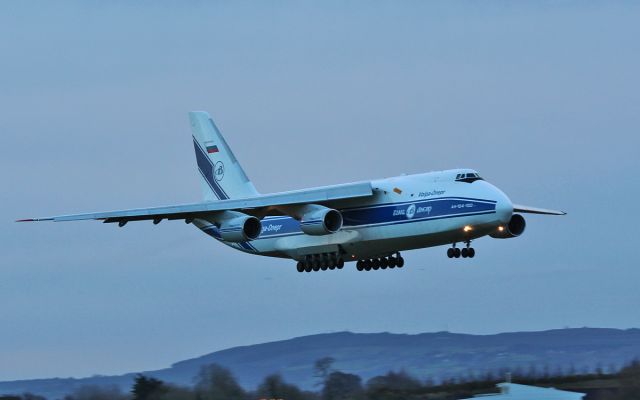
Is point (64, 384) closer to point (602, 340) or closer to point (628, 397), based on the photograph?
point (628, 397)

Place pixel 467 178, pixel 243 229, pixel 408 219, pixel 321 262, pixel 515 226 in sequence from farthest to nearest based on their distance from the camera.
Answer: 1. pixel 321 262
2. pixel 515 226
3. pixel 243 229
4. pixel 408 219
5. pixel 467 178

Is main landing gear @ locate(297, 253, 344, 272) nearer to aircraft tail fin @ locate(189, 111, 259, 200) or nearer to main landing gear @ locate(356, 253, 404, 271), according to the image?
main landing gear @ locate(356, 253, 404, 271)

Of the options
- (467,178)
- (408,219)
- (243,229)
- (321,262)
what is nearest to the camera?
(467,178)

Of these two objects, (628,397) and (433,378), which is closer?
(628,397)

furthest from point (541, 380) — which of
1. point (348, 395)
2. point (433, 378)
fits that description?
point (348, 395)

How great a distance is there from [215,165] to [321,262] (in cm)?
723

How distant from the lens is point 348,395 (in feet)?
120

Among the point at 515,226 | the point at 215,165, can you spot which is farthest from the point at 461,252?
the point at 215,165

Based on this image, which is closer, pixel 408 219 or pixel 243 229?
pixel 408 219

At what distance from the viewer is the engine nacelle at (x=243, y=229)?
40656mm

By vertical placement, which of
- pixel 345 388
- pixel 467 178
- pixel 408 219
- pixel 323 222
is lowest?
pixel 345 388

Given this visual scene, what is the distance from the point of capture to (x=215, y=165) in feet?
157

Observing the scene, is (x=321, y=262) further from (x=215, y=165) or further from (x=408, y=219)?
(x=215, y=165)

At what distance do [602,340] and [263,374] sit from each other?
39.2 ft
